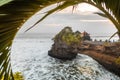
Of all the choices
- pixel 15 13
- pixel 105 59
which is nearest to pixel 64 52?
pixel 105 59

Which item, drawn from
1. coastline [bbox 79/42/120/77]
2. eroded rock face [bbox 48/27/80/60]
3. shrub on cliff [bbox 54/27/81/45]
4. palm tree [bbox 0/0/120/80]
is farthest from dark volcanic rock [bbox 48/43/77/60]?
palm tree [bbox 0/0/120/80]

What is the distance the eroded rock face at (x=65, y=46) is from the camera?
51.7 metres

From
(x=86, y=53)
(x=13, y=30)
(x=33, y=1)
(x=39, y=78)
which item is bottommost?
(x=86, y=53)

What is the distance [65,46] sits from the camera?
52.3 metres

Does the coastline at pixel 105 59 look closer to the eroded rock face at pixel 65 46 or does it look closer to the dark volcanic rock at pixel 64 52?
the eroded rock face at pixel 65 46

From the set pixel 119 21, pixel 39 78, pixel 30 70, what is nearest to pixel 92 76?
pixel 39 78

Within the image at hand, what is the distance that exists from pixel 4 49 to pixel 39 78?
34272 mm

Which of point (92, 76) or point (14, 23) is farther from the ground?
point (14, 23)

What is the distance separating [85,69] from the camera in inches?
1625

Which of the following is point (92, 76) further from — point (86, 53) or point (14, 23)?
point (14, 23)

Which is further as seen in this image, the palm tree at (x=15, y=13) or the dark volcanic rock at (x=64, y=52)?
the dark volcanic rock at (x=64, y=52)

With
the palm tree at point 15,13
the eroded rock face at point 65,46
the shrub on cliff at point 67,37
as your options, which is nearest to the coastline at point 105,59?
the eroded rock face at point 65,46

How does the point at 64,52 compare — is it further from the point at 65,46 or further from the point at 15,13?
the point at 15,13

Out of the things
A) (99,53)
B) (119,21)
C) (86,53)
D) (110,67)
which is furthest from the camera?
(86,53)
